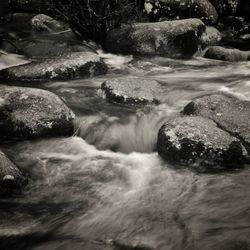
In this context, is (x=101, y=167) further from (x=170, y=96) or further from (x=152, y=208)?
(x=170, y=96)

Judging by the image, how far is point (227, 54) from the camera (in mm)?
9281

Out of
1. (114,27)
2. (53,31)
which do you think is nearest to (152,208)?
(114,27)

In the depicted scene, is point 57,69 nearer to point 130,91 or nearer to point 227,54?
point 130,91

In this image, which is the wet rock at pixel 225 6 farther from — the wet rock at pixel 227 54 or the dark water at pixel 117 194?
the dark water at pixel 117 194

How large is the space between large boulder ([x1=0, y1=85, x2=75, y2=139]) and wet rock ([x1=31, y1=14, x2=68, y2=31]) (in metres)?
5.81

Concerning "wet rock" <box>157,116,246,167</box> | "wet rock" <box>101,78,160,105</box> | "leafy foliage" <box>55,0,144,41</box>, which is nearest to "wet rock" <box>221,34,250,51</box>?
"leafy foliage" <box>55,0,144,41</box>

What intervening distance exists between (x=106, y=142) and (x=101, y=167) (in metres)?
0.74

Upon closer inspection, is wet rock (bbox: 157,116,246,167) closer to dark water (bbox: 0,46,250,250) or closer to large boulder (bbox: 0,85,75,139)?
dark water (bbox: 0,46,250,250)

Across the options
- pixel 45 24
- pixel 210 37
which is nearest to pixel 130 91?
pixel 210 37

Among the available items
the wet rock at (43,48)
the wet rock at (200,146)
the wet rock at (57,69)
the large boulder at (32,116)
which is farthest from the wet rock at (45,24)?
the wet rock at (200,146)

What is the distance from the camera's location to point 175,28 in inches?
366

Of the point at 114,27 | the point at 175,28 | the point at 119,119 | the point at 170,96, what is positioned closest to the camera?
the point at 119,119

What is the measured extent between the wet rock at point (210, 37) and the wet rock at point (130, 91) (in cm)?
372

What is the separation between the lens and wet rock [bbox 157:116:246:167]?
194 inches
